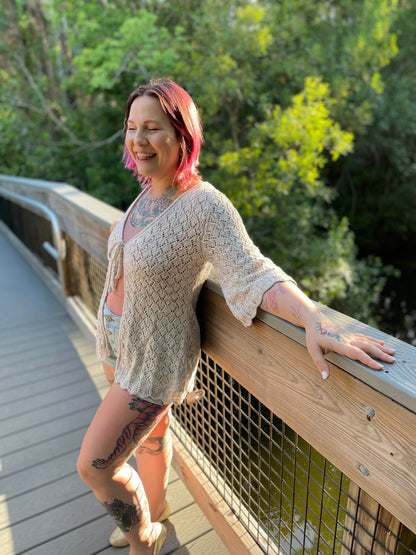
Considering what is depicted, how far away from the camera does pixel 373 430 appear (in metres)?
0.80

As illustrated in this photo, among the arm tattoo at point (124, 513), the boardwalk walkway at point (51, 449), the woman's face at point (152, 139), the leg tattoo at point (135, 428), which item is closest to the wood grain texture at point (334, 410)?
the leg tattoo at point (135, 428)

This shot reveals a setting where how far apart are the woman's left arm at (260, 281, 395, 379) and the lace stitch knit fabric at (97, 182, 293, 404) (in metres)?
0.03

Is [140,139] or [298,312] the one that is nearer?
[298,312]

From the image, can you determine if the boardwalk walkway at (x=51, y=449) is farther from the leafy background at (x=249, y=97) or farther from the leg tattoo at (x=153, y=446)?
the leafy background at (x=249, y=97)

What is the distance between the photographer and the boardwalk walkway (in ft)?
5.45

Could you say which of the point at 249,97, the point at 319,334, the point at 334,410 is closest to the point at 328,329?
the point at 319,334

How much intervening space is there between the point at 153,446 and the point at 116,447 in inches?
12.8

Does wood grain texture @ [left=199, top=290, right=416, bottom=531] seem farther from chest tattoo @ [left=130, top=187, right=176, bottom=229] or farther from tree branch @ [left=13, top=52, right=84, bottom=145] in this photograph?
tree branch @ [left=13, top=52, right=84, bottom=145]

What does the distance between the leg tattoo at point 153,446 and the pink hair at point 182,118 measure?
2.77ft

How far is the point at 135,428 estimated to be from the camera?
1281mm

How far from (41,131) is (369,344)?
383 inches

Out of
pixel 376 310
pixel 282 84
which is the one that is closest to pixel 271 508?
pixel 282 84

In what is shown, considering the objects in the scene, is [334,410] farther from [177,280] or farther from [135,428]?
[135,428]

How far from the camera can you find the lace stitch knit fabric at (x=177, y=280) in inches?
42.1
